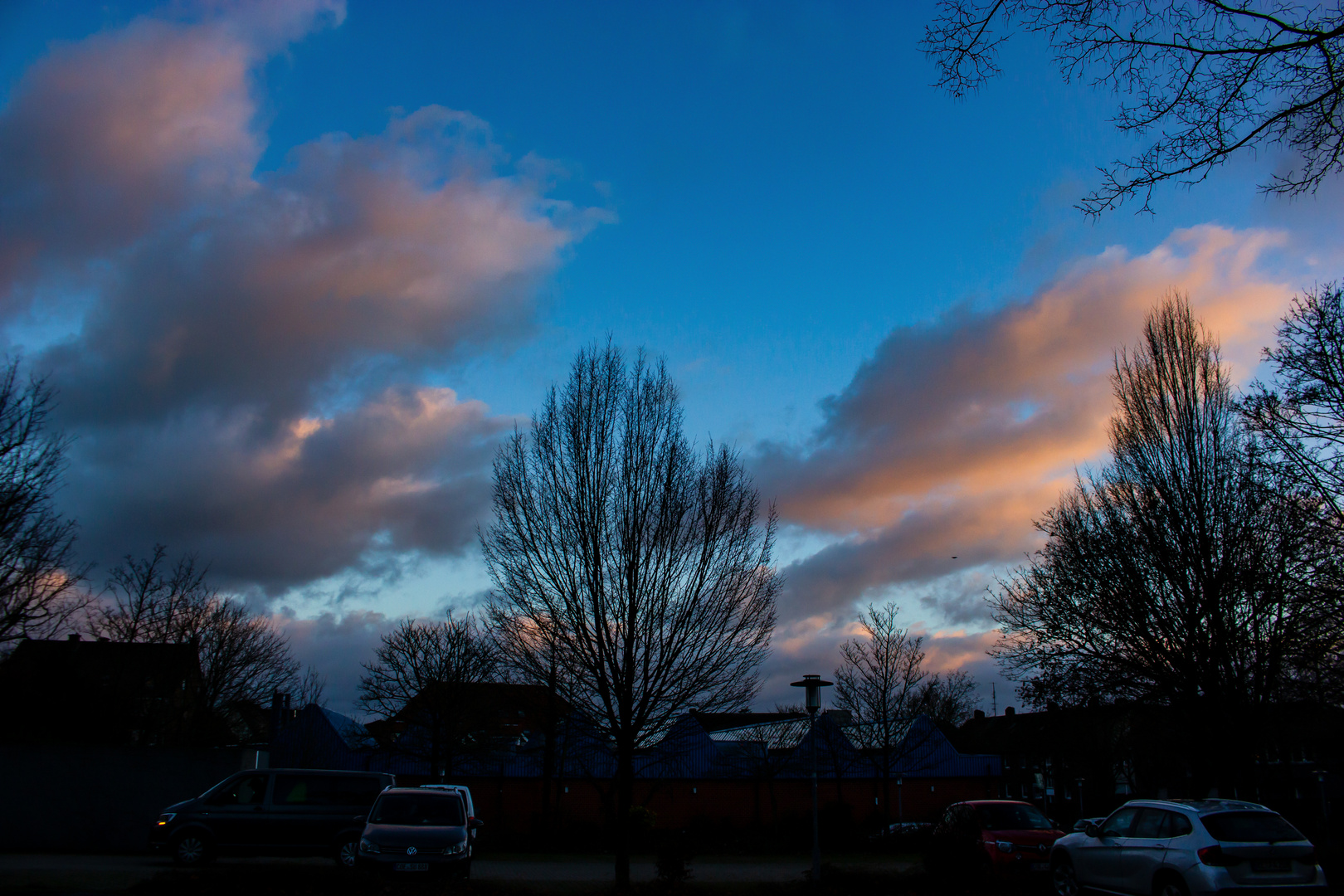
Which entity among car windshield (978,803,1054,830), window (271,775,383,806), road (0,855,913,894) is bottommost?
road (0,855,913,894)

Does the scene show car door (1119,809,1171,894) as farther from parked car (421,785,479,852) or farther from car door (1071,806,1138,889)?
parked car (421,785,479,852)

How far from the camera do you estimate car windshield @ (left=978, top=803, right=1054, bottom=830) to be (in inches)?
634

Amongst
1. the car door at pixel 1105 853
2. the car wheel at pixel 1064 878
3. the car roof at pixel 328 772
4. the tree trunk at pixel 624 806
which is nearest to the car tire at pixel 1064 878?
the car wheel at pixel 1064 878

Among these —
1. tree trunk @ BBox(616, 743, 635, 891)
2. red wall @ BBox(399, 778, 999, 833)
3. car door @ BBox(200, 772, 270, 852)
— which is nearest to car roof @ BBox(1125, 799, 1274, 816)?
tree trunk @ BBox(616, 743, 635, 891)

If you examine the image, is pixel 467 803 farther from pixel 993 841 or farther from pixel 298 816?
pixel 993 841

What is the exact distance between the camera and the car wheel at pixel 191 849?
634 inches

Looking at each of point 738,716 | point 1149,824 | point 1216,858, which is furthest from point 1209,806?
point 738,716

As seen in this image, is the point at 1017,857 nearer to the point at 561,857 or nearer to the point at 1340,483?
the point at 1340,483

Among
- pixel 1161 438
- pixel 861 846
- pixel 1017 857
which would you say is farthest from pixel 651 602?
pixel 861 846

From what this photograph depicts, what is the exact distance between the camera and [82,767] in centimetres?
2036

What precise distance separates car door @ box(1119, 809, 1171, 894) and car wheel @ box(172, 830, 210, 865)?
1610cm

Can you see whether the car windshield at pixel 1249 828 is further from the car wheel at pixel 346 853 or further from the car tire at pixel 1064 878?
the car wheel at pixel 346 853

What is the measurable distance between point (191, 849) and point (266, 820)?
1.38 m

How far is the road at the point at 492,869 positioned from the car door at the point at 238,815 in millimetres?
455
